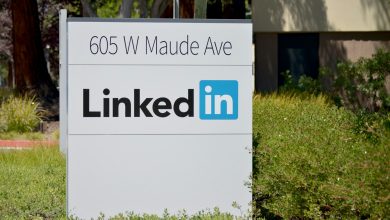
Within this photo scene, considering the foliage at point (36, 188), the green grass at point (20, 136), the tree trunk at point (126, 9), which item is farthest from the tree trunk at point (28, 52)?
the foliage at point (36, 188)

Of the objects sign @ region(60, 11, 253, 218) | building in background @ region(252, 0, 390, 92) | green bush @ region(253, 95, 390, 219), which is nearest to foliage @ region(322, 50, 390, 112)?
building in background @ region(252, 0, 390, 92)

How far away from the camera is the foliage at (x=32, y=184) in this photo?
11.2 m

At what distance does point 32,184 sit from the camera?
13281 mm

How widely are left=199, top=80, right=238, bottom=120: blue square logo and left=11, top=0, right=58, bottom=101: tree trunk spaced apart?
20463mm

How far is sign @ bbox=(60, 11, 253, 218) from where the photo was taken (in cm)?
940

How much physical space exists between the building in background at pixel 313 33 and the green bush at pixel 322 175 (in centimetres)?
1917

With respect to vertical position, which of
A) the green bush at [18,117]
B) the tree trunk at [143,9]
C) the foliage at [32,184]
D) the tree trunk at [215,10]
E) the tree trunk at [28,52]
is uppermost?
the tree trunk at [215,10]

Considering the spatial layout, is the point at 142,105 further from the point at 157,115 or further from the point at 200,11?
the point at 200,11

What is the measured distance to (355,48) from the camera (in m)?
29.7

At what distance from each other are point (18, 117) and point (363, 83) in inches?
340

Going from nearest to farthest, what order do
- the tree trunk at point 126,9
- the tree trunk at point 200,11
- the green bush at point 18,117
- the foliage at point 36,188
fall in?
the foliage at point 36,188, the tree trunk at point 200,11, the green bush at point 18,117, the tree trunk at point 126,9

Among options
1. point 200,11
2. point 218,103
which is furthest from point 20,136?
point 218,103

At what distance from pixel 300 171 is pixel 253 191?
43.1 inches

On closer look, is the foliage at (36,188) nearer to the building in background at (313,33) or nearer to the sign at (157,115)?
the sign at (157,115)
